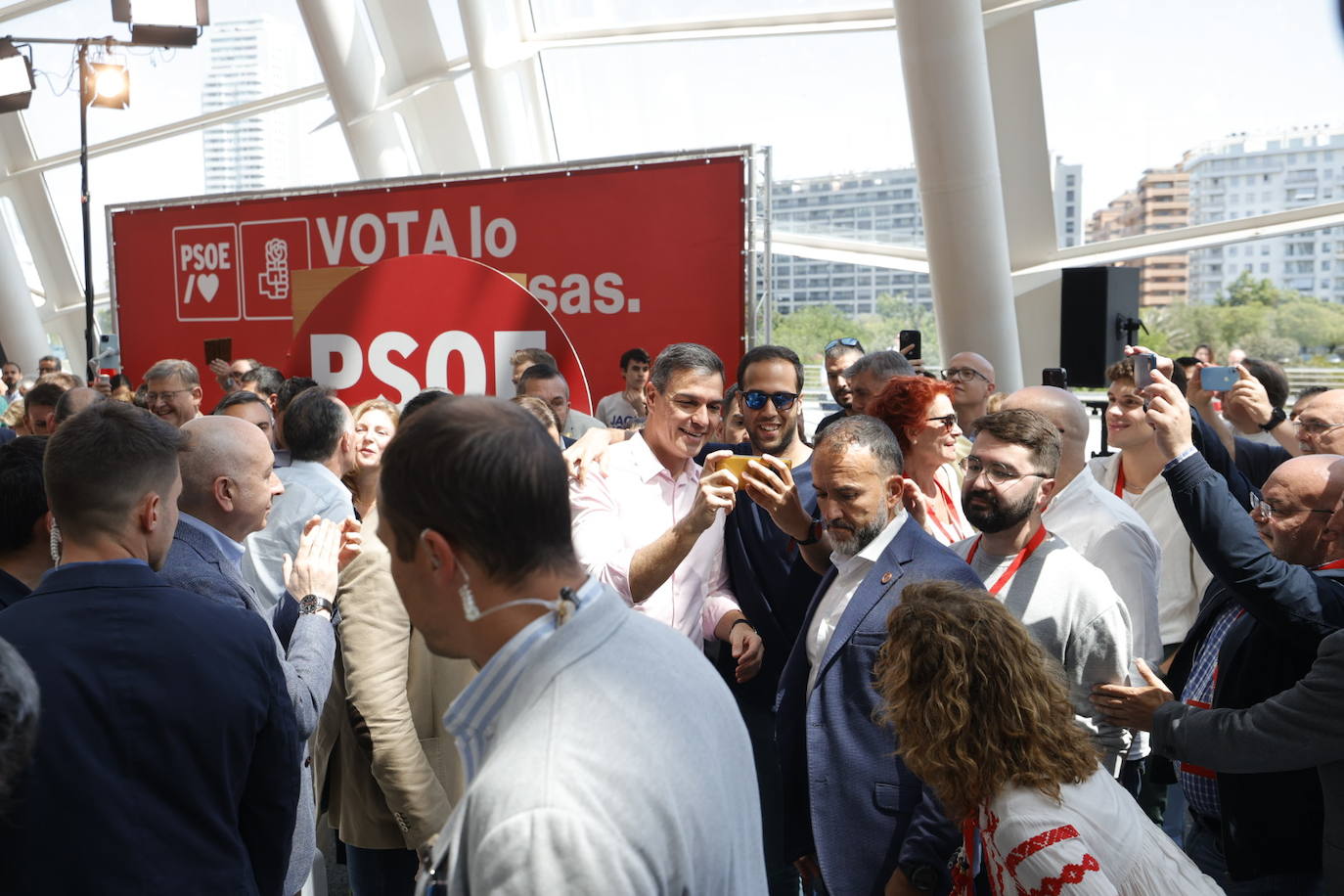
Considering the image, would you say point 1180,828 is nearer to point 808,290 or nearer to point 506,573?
point 506,573

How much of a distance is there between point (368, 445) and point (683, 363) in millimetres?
1236

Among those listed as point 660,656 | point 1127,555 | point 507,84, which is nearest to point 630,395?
point 1127,555

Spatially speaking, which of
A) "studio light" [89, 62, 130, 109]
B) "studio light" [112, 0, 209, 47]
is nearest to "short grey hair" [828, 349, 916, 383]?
"studio light" [112, 0, 209, 47]

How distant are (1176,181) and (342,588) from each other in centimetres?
792

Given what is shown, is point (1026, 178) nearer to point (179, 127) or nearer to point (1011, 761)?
point (1011, 761)

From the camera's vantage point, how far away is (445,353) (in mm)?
5734

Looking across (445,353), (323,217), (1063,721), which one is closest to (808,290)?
(323,217)

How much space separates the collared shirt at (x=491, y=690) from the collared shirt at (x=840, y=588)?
4.76 feet

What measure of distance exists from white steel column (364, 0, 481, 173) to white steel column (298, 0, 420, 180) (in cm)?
19

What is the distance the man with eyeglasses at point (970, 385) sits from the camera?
5203 millimetres

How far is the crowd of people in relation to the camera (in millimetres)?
1170

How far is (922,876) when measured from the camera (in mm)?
2240

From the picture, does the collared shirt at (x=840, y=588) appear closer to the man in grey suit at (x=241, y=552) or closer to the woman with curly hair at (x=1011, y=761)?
the woman with curly hair at (x=1011, y=761)

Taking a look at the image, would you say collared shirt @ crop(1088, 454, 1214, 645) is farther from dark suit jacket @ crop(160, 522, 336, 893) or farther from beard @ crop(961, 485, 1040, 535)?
dark suit jacket @ crop(160, 522, 336, 893)
